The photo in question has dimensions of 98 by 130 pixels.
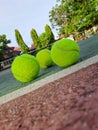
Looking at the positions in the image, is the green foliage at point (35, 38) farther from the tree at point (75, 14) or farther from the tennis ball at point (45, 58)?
the tennis ball at point (45, 58)

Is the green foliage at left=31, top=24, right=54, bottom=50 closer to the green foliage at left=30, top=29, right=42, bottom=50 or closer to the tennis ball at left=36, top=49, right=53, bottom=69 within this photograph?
Answer: the green foliage at left=30, top=29, right=42, bottom=50

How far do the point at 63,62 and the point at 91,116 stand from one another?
6965mm

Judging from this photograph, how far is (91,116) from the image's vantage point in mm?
836

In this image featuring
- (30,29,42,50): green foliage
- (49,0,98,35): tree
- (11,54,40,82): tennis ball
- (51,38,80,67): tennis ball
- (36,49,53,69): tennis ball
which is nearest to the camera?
(11,54,40,82): tennis ball

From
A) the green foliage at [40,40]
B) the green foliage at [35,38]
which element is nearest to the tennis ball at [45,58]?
the green foliage at [40,40]

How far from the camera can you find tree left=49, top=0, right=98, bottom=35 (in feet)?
150

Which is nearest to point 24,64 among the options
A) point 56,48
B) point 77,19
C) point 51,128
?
point 56,48

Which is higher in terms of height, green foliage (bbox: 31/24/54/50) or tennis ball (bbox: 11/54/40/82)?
tennis ball (bbox: 11/54/40/82)

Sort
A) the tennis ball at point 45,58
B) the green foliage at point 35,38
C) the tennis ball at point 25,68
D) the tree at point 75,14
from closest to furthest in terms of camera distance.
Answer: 1. the tennis ball at point 25,68
2. the tennis ball at point 45,58
3. the green foliage at point 35,38
4. the tree at point 75,14

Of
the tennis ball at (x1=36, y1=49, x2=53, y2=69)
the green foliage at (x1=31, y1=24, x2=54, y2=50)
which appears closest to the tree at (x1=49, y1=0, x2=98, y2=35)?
the green foliage at (x1=31, y1=24, x2=54, y2=50)

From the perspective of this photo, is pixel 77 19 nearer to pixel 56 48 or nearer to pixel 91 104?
pixel 56 48

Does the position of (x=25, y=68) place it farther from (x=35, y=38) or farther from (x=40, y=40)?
(x=40, y=40)

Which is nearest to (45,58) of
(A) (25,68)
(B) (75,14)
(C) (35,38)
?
(A) (25,68)

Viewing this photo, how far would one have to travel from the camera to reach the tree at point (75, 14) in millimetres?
45594
